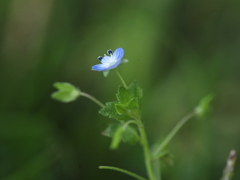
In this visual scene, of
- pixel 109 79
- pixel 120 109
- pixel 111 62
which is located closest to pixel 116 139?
pixel 120 109

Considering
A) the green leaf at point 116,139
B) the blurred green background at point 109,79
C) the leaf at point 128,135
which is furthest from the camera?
the blurred green background at point 109,79

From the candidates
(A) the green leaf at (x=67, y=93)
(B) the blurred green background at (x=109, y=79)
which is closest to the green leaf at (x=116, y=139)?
(A) the green leaf at (x=67, y=93)

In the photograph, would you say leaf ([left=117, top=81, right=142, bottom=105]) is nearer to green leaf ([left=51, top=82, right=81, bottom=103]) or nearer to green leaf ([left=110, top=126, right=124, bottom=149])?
green leaf ([left=110, top=126, right=124, bottom=149])

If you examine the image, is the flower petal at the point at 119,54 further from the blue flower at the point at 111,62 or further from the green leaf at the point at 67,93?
the green leaf at the point at 67,93

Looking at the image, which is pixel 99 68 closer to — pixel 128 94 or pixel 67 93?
pixel 128 94

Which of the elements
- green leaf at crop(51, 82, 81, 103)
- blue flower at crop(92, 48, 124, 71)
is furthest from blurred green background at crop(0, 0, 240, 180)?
blue flower at crop(92, 48, 124, 71)

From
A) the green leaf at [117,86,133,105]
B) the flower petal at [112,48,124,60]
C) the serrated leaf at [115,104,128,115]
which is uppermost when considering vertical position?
the flower petal at [112,48,124,60]

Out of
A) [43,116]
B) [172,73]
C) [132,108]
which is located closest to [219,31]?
→ [172,73]

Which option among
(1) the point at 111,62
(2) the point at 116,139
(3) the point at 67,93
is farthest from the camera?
(3) the point at 67,93
